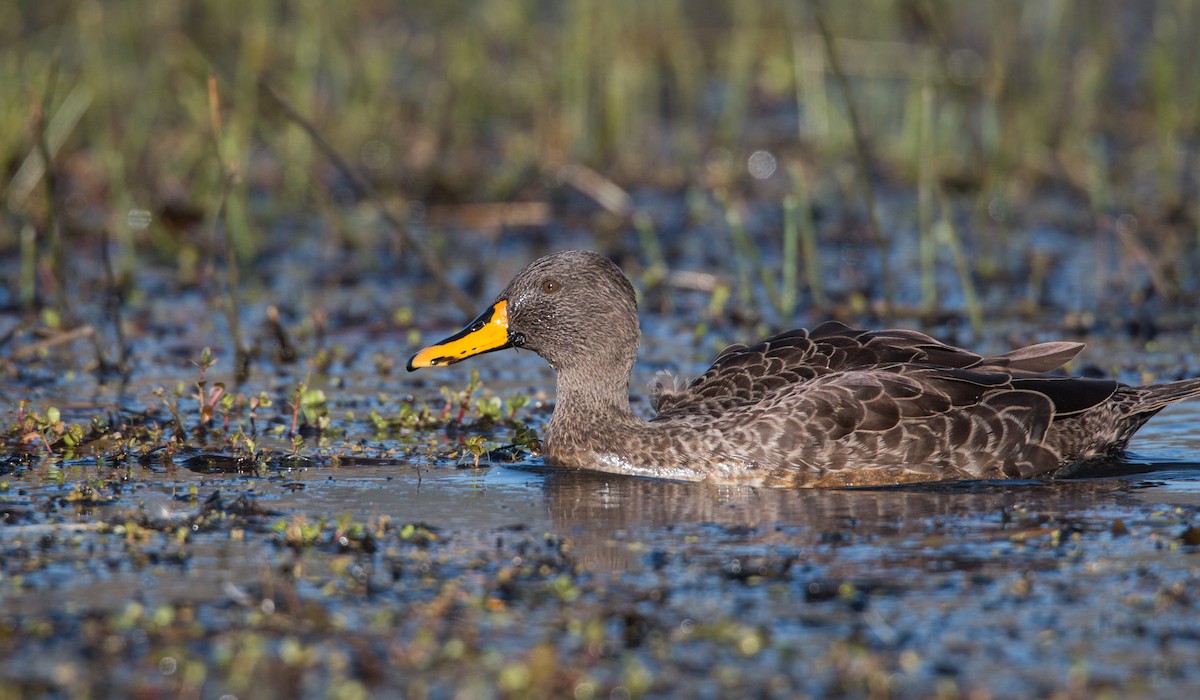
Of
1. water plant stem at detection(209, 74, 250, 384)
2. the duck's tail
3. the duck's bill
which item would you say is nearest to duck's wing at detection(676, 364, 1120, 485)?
the duck's tail

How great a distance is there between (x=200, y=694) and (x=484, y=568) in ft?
4.50

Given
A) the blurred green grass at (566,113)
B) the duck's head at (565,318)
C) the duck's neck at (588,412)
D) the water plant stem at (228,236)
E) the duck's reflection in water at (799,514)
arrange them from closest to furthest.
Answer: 1. the duck's reflection in water at (799,514)
2. the duck's neck at (588,412)
3. the duck's head at (565,318)
4. the water plant stem at (228,236)
5. the blurred green grass at (566,113)

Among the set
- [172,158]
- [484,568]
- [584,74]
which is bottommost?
[484,568]

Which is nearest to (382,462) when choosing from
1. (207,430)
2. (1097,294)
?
(207,430)

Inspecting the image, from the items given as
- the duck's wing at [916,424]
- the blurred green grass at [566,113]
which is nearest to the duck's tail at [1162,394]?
the duck's wing at [916,424]

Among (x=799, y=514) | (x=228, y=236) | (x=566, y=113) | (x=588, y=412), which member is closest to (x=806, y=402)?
(x=799, y=514)

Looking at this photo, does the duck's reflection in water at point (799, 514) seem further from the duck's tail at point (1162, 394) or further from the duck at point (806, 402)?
the duck's tail at point (1162, 394)

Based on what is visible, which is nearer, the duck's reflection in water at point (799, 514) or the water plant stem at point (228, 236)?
the duck's reflection in water at point (799, 514)

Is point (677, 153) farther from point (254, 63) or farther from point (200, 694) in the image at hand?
point (200, 694)

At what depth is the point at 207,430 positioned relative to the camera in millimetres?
8156

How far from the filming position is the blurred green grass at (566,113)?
12.9m

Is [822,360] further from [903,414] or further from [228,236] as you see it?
[228,236]

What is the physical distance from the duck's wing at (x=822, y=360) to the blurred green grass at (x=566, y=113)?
343 centimetres

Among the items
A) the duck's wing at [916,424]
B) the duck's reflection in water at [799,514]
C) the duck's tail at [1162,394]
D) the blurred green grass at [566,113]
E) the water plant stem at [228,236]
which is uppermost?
the blurred green grass at [566,113]
